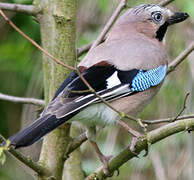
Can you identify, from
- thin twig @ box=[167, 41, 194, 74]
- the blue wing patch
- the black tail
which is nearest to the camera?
the black tail

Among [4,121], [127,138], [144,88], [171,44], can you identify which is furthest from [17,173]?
[144,88]

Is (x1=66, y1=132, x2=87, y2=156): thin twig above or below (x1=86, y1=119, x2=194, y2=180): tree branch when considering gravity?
below

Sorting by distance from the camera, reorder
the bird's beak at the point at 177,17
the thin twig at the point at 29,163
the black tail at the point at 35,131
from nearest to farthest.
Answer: the thin twig at the point at 29,163, the black tail at the point at 35,131, the bird's beak at the point at 177,17

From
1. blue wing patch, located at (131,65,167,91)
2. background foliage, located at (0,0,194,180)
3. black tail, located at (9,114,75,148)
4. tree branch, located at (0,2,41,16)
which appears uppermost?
tree branch, located at (0,2,41,16)

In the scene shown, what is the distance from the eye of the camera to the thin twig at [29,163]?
2.57 metres

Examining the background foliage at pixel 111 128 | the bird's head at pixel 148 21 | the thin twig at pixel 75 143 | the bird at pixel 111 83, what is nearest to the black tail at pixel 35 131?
the bird at pixel 111 83

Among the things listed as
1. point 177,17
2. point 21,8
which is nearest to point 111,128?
point 177,17

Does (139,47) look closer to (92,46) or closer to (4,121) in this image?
(92,46)

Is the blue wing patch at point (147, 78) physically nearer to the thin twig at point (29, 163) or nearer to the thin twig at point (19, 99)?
the thin twig at point (19, 99)

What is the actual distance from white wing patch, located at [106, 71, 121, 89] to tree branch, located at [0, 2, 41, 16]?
2.41 feet

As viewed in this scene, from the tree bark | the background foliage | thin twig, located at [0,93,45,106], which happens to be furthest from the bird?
the background foliage

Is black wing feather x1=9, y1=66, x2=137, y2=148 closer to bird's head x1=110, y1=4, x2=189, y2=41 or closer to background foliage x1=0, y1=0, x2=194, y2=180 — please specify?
bird's head x1=110, y1=4, x2=189, y2=41

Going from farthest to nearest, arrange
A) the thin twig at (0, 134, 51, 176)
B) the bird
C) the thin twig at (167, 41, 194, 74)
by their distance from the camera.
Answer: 1. the thin twig at (167, 41, 194, 74)
2. the bird
3. the thin twig at (0, 134, 51, 176)

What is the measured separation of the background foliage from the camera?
513cm
